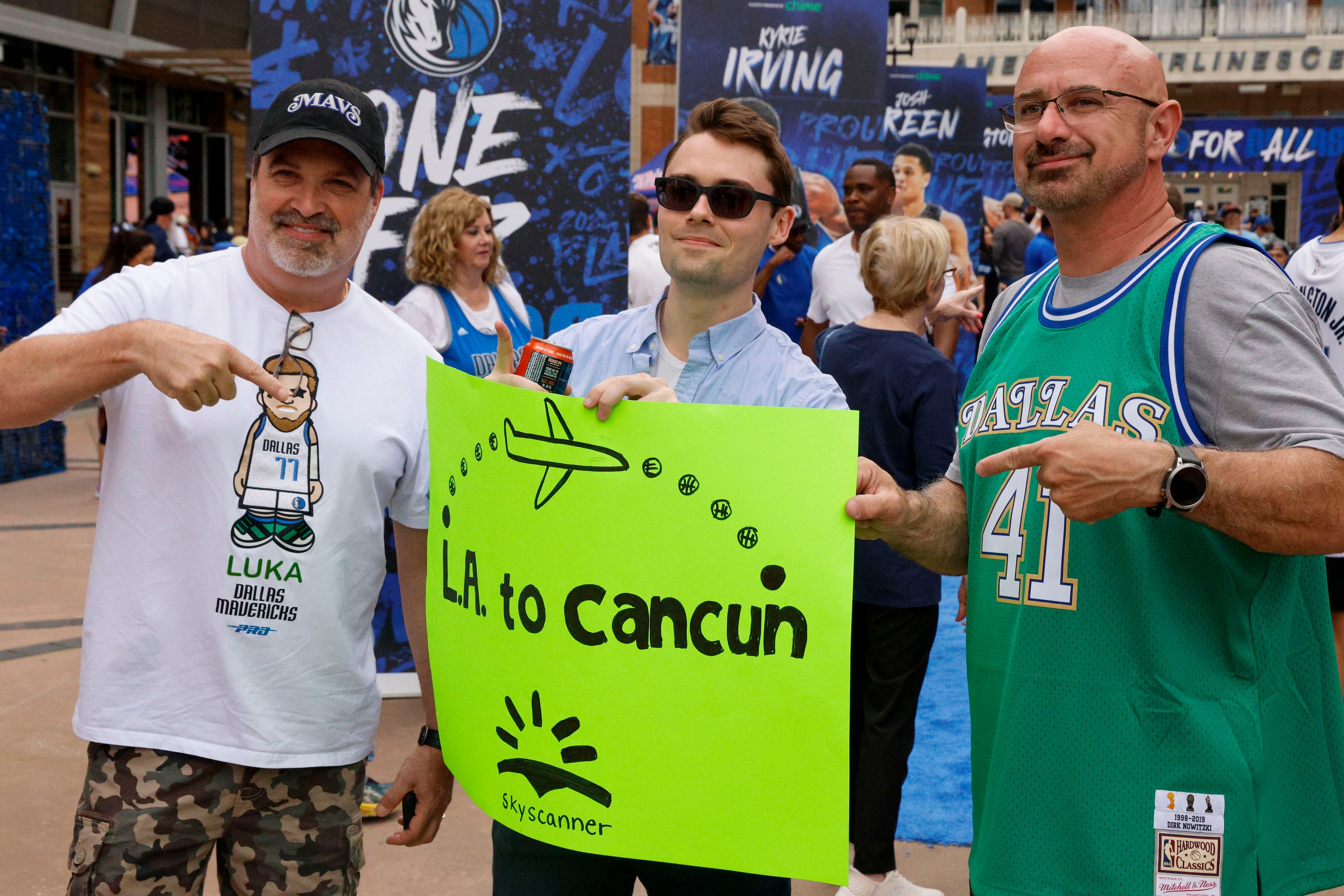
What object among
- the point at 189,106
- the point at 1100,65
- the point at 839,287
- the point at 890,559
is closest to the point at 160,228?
the point at 839,287

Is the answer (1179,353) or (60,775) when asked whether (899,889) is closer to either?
(1179,353)

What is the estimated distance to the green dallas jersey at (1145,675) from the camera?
5.90 feet

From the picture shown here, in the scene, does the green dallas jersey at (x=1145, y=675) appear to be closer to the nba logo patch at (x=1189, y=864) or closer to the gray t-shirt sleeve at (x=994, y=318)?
the nba logo patch at (x=1189, y=864)

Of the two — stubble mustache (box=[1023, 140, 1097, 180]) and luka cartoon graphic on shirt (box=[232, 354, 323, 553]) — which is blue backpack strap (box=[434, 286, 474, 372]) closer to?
luka cartoon graphic on shirt (box=[232, 354, 323, 553])

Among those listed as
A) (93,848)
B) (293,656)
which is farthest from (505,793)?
(93,848)

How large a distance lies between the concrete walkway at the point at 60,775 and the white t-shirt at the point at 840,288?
3.18 metres

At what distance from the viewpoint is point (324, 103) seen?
7.18ft

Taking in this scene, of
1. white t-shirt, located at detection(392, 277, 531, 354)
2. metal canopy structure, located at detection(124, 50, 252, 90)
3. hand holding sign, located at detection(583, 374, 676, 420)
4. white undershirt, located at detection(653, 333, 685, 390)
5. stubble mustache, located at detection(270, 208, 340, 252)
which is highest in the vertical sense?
metal canopy structure, located at detection(124, 50, 252, 90)

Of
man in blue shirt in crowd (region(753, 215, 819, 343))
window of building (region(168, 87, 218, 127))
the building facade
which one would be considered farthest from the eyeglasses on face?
window of building (region(168, 87, 218, 127))

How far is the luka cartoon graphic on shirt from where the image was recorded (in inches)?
83.5

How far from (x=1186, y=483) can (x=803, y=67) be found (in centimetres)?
875

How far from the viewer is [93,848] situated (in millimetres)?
2033

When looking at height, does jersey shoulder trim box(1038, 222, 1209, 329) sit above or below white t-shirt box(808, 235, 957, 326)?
below

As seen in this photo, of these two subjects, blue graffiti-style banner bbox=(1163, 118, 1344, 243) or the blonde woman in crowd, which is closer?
the blonde woman in crowd
